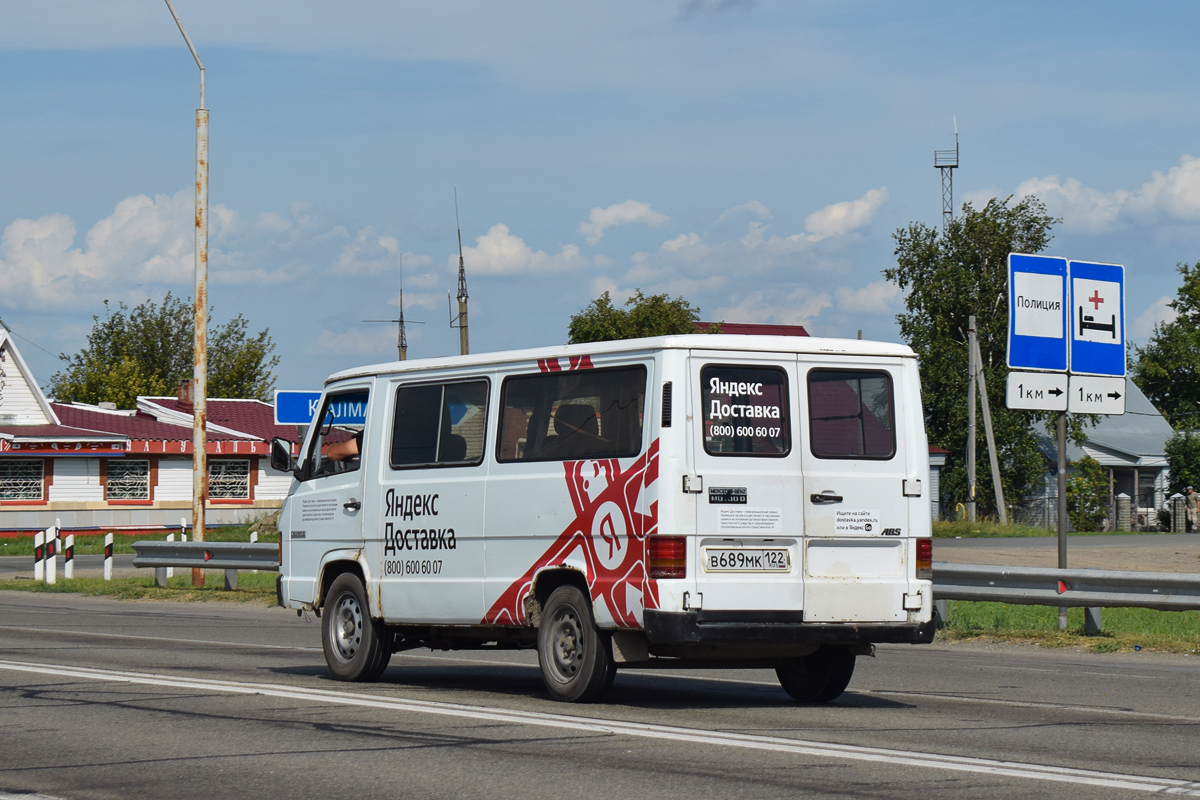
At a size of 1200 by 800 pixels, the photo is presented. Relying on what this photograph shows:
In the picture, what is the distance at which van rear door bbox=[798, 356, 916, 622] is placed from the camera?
387 inches

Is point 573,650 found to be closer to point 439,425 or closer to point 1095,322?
point 439,425

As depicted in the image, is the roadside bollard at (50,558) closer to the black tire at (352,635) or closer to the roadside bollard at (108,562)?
the roadside bollard at (108,562)

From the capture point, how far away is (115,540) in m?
46.6

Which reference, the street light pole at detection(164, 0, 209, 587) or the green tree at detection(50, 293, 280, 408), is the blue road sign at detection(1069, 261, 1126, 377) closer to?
the street light pole at detection(164, 0, 209, 587)

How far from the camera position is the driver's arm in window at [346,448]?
1199 cm

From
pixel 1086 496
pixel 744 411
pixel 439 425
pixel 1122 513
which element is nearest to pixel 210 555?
pixel 439 425

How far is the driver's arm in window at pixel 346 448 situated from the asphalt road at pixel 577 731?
1.76 metres

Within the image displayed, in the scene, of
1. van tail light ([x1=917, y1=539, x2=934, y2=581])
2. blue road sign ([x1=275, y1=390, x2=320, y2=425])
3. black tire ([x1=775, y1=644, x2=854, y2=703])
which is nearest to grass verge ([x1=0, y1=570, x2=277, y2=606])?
blue road sign ([x1=275, y1=390, x2=320, y2=425])

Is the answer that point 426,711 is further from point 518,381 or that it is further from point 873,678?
point 873,678

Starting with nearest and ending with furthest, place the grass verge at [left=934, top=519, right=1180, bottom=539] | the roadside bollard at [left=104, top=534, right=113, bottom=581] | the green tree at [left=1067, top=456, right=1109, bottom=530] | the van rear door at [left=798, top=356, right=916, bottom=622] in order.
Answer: the van rear door at [left=798, top=356, right=916, bottom=622], the roadside bollard at [left=104, top=534, right=113, bottom=581], the grass verge at [left=934, top=519, right=1180, bottom=539], the green tree at [left=1067, top=456, right=1109, bottom=530]

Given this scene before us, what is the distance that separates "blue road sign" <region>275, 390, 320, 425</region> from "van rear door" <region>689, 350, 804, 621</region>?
13988 mm

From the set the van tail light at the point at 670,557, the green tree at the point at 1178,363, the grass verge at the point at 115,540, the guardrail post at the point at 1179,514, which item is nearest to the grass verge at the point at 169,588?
the grass verge at the point at 115,540

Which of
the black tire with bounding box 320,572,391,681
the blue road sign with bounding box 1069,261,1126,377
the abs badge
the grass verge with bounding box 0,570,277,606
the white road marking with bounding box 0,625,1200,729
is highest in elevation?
the blue road sign with bounding box 1069,261,1126,377

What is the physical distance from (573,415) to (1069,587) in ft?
25.6
